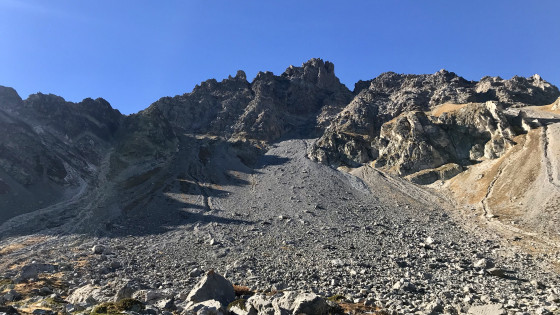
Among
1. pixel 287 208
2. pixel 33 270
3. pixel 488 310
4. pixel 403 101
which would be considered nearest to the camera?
pixel 488 310

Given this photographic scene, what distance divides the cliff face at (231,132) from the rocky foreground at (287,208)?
66 cm

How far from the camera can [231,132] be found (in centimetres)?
15025

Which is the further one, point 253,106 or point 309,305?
point 253,106

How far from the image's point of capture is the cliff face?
8700cm

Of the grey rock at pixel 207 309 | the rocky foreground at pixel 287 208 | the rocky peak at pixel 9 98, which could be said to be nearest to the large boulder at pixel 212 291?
the rocky foreground at pixel 287 208

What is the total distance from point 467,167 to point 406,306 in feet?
238

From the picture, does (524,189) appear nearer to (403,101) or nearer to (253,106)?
(403,101)

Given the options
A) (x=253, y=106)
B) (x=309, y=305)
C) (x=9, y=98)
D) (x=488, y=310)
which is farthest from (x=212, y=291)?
(x=253, y=106)

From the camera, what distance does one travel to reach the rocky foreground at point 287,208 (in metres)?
28.4

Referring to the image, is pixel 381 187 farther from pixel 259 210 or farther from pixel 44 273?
pixel 44 273

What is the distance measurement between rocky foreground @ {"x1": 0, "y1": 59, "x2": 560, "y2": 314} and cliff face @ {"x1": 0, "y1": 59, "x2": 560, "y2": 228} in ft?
2.15

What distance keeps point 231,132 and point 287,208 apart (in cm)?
8510

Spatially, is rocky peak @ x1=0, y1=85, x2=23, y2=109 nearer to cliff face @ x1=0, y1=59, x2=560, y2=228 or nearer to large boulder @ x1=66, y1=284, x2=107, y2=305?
cliff face @ x1=0, y1=59, x2=560, y2=228

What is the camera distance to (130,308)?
20.2 metres
